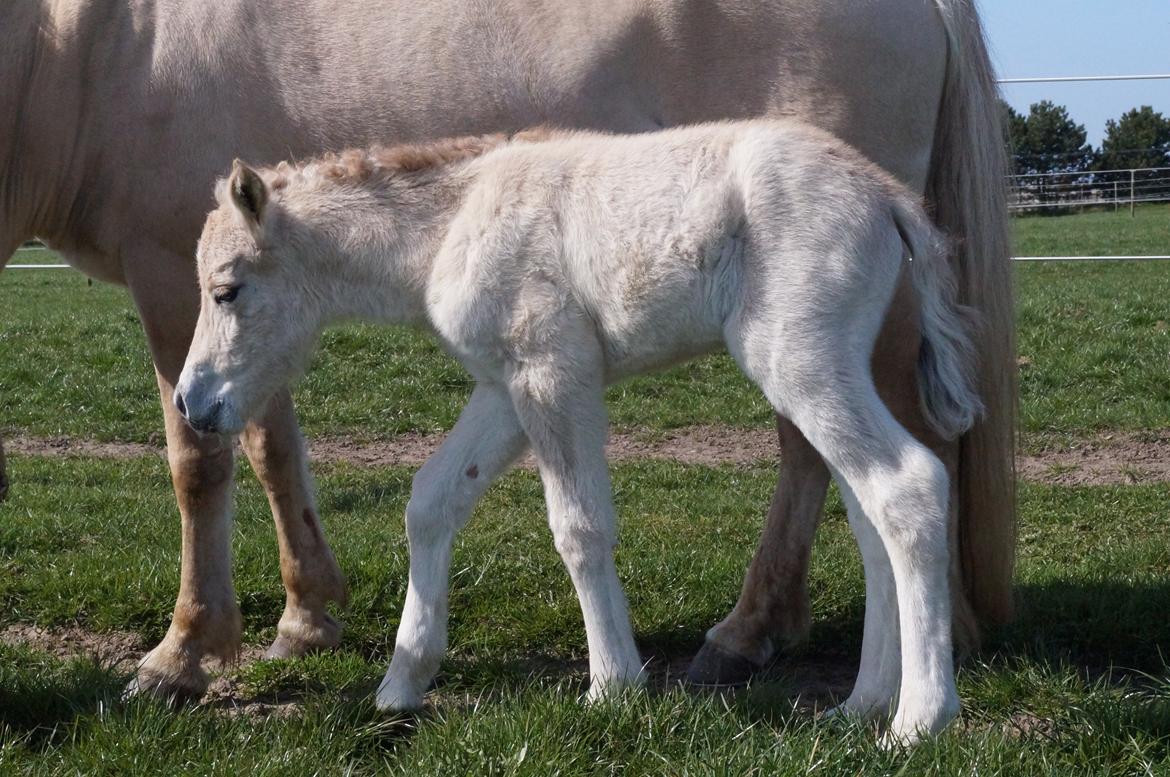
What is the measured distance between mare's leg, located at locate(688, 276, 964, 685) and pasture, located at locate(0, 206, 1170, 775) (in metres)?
0.12

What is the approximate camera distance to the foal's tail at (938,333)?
130 inches

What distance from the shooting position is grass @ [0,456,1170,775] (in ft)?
9.96

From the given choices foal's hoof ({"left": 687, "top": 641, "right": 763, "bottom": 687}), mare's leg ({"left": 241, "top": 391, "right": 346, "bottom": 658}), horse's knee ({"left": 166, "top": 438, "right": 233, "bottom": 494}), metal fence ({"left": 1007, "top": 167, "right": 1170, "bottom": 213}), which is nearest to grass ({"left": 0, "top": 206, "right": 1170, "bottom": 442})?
mare's leg ({"left": 241, "top": 391, "right": 346, "bottom": 658})

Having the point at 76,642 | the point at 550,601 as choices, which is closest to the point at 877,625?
the point at 550,601

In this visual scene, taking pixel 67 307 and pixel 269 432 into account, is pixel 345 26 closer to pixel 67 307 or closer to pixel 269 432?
pixel 269 432

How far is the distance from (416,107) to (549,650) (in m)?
1.97

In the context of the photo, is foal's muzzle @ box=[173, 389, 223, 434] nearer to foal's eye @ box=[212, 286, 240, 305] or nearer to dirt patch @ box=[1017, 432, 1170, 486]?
foal's eye @ box=[212, 286, 240, 305]

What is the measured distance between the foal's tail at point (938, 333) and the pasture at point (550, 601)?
0.83 m

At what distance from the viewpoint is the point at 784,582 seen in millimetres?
4422

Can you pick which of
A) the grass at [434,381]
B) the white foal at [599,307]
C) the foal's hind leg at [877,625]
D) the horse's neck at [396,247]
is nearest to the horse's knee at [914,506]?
the white foal at [599,307]

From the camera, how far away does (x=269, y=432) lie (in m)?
4.72

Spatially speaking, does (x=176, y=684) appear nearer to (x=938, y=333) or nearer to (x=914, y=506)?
(x=914, y=506)

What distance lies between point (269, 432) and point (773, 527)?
75.0 inches

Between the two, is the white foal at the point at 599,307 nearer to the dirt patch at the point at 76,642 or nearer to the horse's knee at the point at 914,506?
the horse's knee at the point at 914,506
